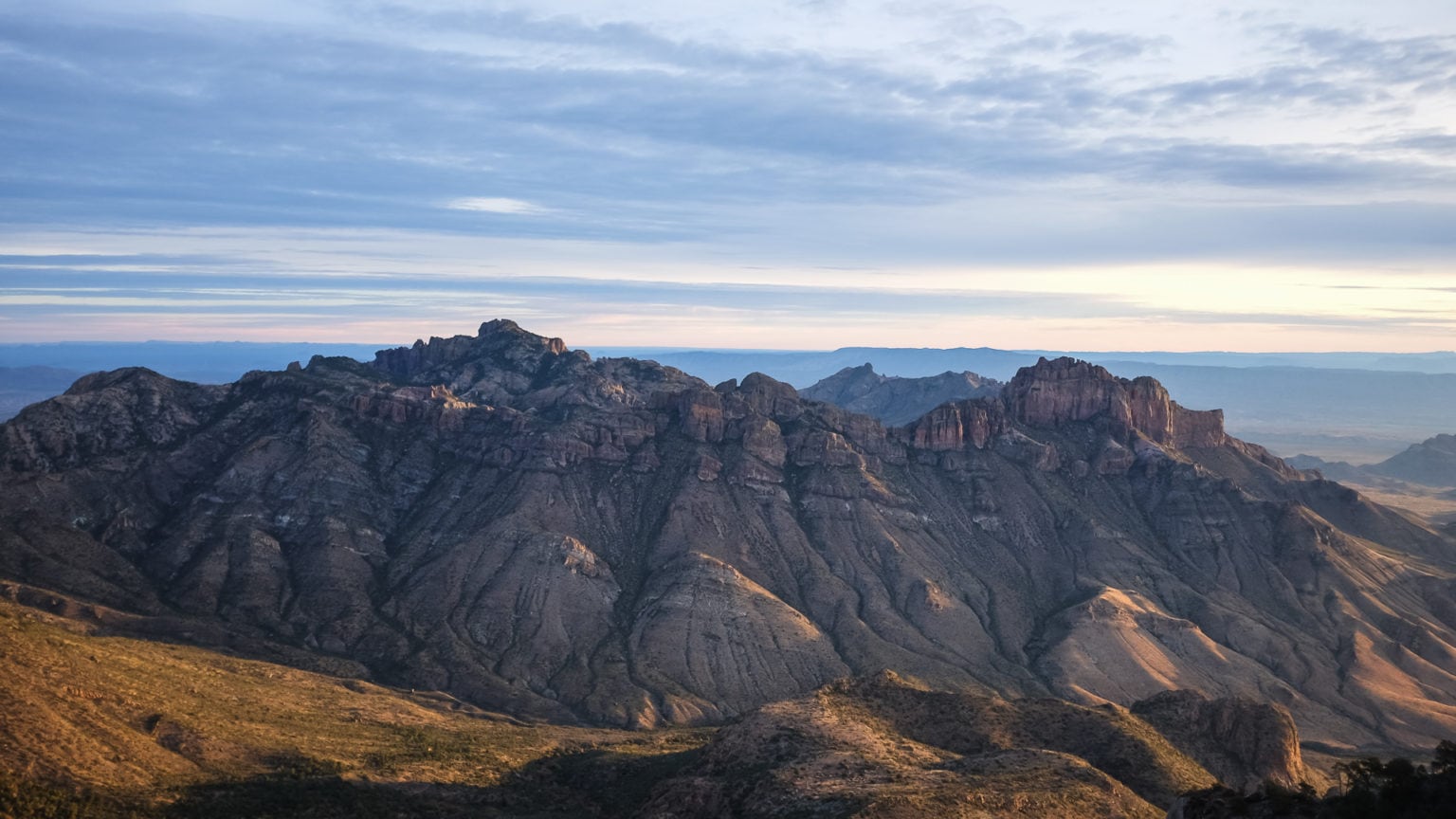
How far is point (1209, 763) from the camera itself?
136 metres

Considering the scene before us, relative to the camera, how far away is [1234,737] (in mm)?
139875

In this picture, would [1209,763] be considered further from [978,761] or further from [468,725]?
[468,725]

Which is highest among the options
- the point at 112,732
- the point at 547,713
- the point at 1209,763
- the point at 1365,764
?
the point at 1365,764

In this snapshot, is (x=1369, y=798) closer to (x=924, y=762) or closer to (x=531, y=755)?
(x=924, y=762)

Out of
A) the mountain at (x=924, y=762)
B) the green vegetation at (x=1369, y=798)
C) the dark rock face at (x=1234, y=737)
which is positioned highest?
the green vegetation at (x=1369, y=798)

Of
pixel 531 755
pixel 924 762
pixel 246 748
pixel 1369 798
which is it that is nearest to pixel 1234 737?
pixel 924 762

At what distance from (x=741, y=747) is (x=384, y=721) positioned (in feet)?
202

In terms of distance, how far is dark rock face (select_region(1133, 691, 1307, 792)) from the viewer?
136375 mm

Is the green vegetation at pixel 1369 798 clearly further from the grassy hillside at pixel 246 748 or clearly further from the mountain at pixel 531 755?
the grassy hillside at pixel 246 748

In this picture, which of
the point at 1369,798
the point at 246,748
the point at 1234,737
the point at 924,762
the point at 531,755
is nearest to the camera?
the point at 1369,798

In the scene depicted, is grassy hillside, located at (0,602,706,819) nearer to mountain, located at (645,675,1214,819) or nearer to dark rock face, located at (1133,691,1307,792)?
mountain, located at (645,675,1214,819)

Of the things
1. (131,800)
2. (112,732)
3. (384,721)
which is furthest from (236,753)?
(384,721)

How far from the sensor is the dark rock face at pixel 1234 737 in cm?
13638

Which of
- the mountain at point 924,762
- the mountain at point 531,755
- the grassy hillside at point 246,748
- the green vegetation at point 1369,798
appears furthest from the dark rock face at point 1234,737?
the grassy hillside at point 246,748
